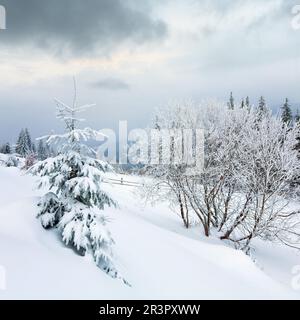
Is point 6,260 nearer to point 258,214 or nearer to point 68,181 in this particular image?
point 68,181

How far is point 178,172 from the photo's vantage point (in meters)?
18.5

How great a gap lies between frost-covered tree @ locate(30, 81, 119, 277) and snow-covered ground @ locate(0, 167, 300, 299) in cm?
34

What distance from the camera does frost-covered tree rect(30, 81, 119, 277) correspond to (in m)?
7.00

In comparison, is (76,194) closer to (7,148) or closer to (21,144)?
(21,144)

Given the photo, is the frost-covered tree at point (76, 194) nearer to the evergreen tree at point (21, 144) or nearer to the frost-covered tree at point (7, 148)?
the evergreen tree at point (21, 144)

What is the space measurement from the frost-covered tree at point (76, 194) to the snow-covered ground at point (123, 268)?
34 cm

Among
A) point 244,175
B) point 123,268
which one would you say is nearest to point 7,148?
point 244,175

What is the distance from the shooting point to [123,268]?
798cm

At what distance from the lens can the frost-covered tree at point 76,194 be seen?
6996mm

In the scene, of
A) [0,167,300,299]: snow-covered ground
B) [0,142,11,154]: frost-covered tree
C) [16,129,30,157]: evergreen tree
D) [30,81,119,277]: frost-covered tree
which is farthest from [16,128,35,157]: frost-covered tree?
[30,81,119,277]: frost-covered tree

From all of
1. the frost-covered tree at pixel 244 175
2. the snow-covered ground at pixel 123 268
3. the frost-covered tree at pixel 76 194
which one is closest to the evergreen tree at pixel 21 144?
the frost-covered tree at pixel 244 175
